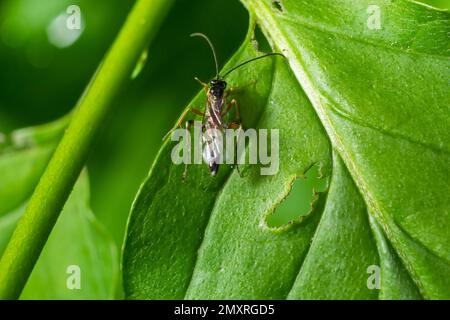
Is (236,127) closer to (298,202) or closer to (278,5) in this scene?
(278,5)

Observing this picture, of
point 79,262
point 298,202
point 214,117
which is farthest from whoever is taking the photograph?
point 298,202

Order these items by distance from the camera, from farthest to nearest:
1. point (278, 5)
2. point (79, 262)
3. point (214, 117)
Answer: point (79, 262)
point (214, 117)
point (278, 5)

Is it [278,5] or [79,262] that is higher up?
[278,5]

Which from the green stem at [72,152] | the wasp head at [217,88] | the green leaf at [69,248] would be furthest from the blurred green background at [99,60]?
the green stem at [72,152]

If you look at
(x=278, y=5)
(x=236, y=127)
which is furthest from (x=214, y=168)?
(x=278, y=5)

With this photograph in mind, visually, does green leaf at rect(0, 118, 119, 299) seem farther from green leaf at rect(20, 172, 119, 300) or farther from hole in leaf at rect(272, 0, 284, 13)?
hole in leaf at rect(272, 0, 284, 13)

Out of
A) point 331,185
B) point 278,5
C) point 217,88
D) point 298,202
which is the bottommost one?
point 298,202

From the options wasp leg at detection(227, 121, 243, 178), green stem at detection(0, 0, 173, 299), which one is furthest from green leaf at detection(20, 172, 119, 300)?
wasp leg at detection(227, 121, 243, 178)

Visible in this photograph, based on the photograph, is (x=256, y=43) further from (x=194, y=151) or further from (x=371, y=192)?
(x=371, y=192)

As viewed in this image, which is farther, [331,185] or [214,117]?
[214,117]
